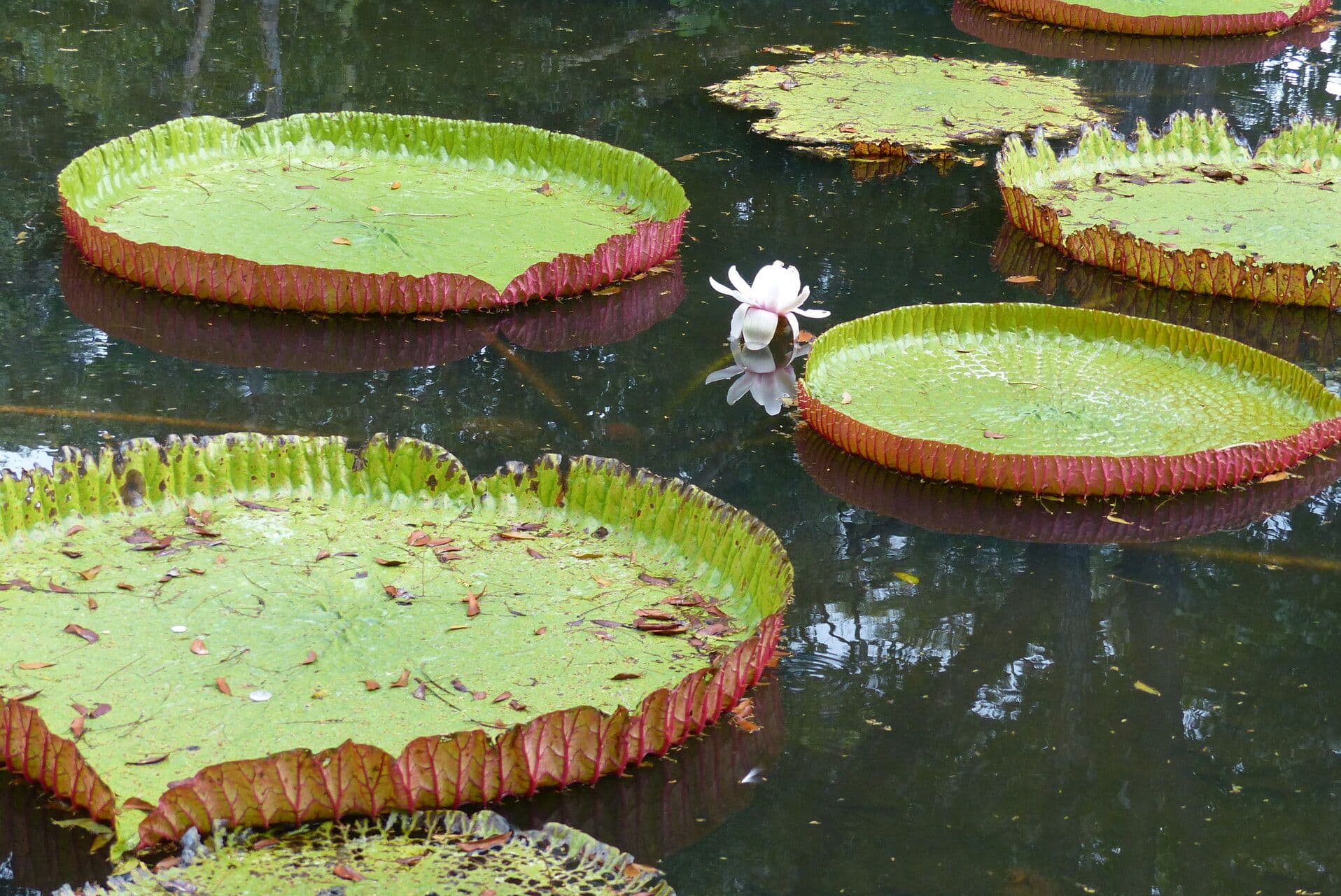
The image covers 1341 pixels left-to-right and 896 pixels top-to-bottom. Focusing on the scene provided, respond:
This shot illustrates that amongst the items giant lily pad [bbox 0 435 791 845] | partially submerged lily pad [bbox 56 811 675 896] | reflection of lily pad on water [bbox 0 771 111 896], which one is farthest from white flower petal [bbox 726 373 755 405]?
reflection of lily pad on water [bbox 0 771 111 896]

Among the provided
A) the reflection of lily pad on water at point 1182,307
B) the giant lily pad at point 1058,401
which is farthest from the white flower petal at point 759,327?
the reflection of lily pad on water at point 1182,307

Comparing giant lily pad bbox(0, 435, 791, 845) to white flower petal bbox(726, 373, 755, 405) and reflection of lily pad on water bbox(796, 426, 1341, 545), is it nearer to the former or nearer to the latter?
reflection of lily pad on water bbox(796, 426, 1341, 545)

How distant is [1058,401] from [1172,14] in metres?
4.23

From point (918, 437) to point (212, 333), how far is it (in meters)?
1.61

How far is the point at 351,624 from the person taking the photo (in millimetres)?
2127

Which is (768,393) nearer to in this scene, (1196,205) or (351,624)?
(351,624)

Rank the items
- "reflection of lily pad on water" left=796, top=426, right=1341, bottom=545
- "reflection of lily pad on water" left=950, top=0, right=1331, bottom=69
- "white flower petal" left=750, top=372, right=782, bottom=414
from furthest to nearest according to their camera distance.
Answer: "reflection of lily pad on water" left=950, top=0, right=1331, bottom=69
"white flower petal" left=750, top=372, right=782, bottom=414
"reflection of lily pad on water" left=796, top=426, right=1341, bottom=545

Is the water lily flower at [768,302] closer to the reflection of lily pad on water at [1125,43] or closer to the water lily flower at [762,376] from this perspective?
the water lily flower at [762,376]

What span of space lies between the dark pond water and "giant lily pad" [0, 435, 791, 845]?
0.33ft

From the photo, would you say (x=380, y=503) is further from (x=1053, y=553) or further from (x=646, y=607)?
(x=1053, y=553)

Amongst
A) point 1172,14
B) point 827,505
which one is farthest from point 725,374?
point 1172,14

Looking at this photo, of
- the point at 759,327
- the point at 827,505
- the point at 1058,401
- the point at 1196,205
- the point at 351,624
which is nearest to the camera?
the point at 351,624

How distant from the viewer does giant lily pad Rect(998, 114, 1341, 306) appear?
382 centimetres

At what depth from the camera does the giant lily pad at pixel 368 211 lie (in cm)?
348
